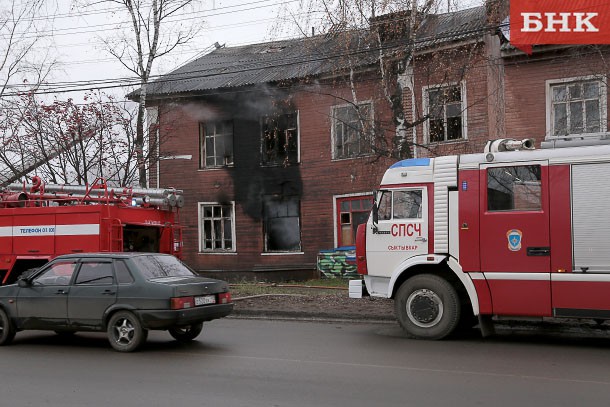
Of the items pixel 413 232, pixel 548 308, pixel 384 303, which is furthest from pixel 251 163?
pixel 548 308

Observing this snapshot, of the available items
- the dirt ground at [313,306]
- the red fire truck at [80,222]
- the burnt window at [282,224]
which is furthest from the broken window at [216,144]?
the dirt ground at [313,306]

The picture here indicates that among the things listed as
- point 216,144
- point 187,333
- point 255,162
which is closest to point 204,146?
point 216,144

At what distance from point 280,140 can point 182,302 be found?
53.0 feet

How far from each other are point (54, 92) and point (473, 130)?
44.8 feet

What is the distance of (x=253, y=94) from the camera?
2488cm

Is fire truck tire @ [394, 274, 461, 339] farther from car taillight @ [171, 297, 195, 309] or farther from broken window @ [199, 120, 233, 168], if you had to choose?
broken window @ [199, 120, 233, 168]

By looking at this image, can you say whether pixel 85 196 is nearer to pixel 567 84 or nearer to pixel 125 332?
pixel 125 332

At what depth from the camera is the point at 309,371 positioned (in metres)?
7.98

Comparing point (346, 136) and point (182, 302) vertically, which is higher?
point (346, 136)

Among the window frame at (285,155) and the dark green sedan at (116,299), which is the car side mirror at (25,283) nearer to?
the dark green sedan at (116,299)

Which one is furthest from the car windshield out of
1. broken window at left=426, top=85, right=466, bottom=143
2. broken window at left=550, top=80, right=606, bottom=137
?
broken window at left=550, top=80, right=606, bottom=137

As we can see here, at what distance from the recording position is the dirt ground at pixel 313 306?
43.7 feet

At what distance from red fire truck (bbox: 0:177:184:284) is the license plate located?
20.3ft

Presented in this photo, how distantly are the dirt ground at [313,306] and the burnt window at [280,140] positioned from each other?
886cm
